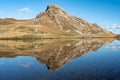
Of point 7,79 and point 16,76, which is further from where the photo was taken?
point 16,76

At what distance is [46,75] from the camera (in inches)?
1385

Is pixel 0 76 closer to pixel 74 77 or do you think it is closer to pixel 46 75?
pixel 46 75

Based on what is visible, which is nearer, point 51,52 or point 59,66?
point 59,66

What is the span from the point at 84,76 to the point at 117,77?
4.67 metres

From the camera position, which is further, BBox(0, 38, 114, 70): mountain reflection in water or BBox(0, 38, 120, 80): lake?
BBox(0, 38, 114, 70): mountain reflection in water

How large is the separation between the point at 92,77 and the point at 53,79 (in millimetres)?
5541

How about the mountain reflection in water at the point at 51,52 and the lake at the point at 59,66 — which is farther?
the mountain reflection in water at the point at 51,52

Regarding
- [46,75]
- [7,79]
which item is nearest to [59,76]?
[46,75]

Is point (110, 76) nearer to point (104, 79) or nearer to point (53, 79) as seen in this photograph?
point (104, 79)

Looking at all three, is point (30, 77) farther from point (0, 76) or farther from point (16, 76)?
point (0, 76)

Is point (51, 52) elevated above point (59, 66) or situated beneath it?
situated beneath

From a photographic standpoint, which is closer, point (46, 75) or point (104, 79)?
point (104, 79)

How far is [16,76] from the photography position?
115 ft

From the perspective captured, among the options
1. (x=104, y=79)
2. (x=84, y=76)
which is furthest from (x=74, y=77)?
(x=104, y=79)
